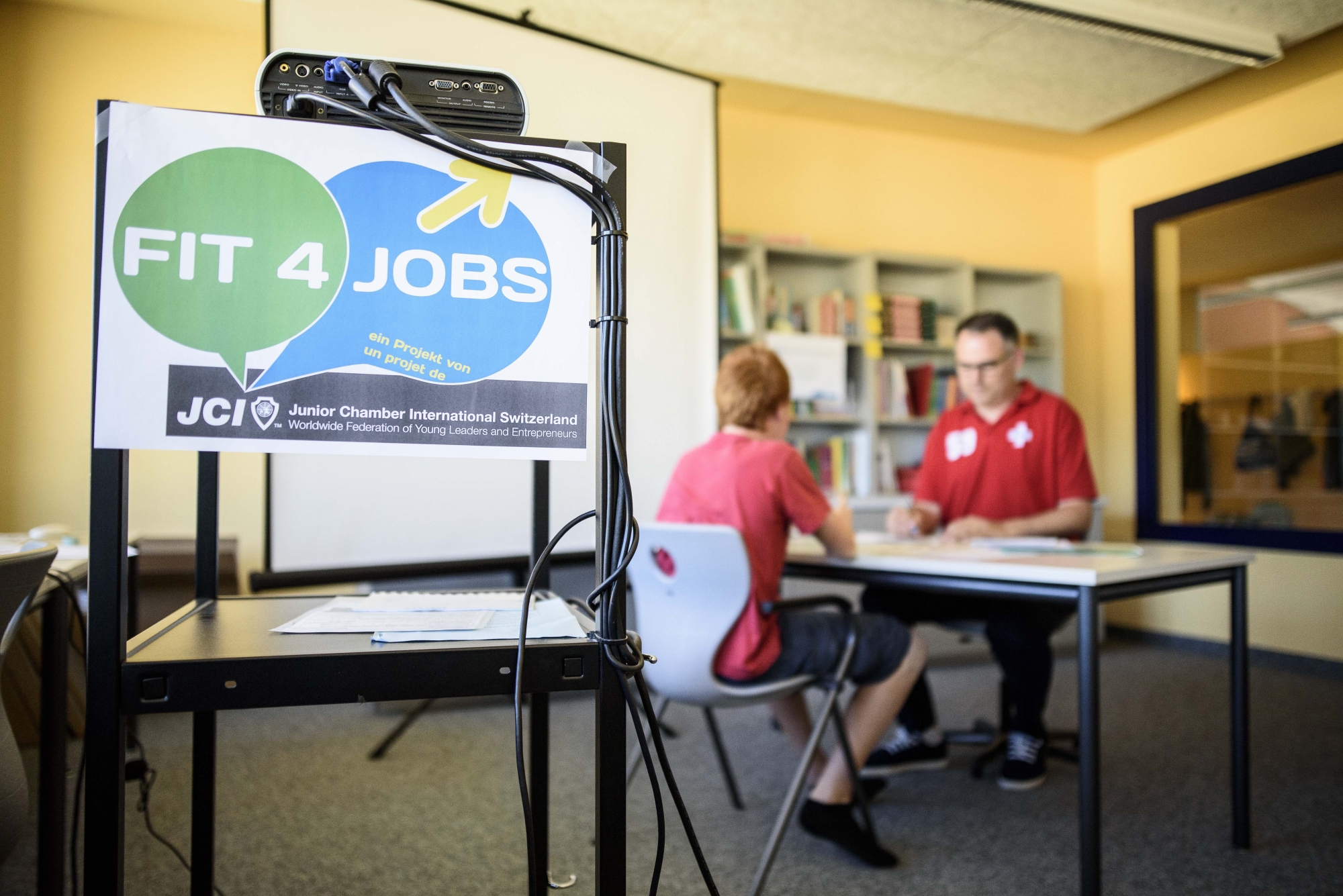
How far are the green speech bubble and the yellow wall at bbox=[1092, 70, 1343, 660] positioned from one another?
4.75m

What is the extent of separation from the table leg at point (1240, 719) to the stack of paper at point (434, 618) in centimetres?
175

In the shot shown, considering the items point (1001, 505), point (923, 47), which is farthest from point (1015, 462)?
point (923, 47)

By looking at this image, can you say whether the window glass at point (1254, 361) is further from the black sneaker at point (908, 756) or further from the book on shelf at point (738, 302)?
the black sneaker at point (908, 756)

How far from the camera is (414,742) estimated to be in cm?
279

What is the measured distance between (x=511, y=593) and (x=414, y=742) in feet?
6.15

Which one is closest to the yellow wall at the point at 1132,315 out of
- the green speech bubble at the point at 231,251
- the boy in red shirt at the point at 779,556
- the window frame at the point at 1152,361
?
the window frame at the point at 1152,361

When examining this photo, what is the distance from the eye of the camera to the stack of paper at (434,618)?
0.81 meters

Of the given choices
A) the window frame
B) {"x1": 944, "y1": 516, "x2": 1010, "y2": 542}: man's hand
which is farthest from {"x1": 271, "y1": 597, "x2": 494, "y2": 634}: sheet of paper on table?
the window frame

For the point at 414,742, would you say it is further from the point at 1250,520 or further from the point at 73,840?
the point at 1250,520

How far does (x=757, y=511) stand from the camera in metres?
1.83

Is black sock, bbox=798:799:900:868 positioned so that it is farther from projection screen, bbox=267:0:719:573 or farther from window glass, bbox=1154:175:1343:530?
window glass, bbox=1154:175:1343:530

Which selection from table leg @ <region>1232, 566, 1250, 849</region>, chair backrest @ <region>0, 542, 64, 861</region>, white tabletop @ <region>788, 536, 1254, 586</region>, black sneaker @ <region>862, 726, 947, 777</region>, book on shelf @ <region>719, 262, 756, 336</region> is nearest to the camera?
chair backrest @ <region>0, 542, 64, 861</region>

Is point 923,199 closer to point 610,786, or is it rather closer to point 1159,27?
point 1159,27

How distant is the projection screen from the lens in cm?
258
